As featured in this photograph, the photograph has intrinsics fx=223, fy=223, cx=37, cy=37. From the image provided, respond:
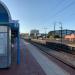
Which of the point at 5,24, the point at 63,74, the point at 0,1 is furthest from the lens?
the point at 0,1

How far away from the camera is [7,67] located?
1420 centimetres

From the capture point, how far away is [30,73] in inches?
476

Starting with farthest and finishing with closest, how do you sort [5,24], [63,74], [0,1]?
[0,1] → [5,24] → [63,74]

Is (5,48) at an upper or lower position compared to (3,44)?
lower

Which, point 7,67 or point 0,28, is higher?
point 0,28

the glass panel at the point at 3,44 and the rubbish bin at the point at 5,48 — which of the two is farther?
the glass panel at the point at 3,44

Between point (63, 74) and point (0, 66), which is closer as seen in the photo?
point (63, 74)

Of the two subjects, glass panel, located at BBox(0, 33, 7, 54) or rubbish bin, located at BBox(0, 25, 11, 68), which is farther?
glass panel, located at BBox(0, 33, 7, 54)

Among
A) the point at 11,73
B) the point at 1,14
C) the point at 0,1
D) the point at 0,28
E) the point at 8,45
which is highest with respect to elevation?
the point at 0,1

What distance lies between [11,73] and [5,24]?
334cm

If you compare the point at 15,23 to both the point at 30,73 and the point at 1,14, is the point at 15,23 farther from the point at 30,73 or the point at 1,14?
the point at 30,73

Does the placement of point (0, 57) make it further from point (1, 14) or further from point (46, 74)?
point (46, 74)

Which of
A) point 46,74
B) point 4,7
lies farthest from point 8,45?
point 46,74

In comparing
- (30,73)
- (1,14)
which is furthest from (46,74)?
(1,14)
